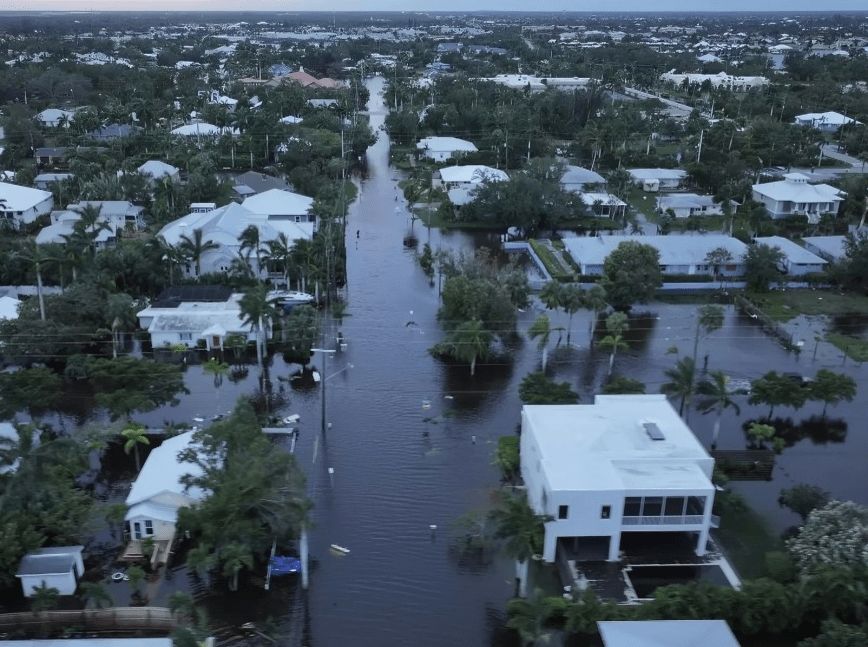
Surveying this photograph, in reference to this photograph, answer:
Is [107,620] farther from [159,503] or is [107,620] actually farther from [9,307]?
[9,307]

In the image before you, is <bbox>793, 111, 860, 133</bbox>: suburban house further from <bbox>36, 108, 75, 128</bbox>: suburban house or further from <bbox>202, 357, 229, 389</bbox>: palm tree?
<bbox>36, 108, 75, 128</bbox>: suburban house

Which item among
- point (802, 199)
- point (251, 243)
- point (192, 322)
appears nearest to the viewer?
point (192, 322)

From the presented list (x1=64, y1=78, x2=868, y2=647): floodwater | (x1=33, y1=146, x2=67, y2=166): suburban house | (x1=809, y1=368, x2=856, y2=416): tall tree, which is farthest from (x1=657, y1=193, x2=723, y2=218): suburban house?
(x1=33, y1=146, x2=67, y2=166): suburban house

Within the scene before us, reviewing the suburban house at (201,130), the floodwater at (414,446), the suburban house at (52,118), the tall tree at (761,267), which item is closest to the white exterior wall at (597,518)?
the floodwater at (414,446)

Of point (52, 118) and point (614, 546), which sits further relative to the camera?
point (52, 118)

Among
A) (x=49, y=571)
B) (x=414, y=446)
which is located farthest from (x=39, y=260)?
(x=414, y=446)

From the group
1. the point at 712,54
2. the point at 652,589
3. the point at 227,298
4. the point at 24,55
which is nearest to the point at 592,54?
the point at 712,54

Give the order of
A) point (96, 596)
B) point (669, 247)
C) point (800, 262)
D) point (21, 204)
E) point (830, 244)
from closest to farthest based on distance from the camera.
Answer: point (96, 596), point (800, 262), point (669, 247), point (830, 244), point (21, 204)

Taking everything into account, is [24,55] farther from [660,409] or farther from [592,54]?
[660,409]
